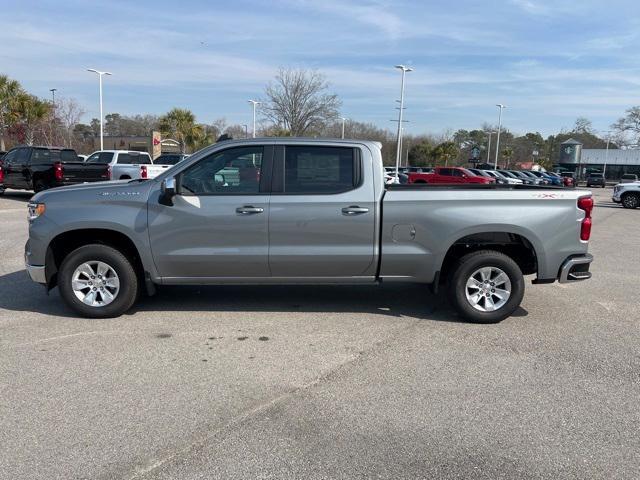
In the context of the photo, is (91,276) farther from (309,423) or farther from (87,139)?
(87,139)

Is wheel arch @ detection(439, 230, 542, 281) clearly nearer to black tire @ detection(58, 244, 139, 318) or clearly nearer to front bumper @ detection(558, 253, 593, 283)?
front bumper @ detection(558, 253, 593, 283)

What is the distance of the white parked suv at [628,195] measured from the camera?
2629cm

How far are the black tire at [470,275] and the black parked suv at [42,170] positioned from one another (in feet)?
48.4

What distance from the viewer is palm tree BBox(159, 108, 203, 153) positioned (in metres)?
55.4

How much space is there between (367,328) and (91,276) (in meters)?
3.03

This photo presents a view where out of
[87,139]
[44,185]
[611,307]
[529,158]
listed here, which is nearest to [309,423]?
[611,307]

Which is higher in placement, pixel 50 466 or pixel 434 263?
pixel 434 263

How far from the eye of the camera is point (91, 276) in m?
5.70

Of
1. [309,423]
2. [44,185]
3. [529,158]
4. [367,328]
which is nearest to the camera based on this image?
[309,423]

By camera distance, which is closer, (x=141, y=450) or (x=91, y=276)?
(x=141, y=450)

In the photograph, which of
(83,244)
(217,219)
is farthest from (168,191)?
(83,244)

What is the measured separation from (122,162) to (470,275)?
1740cm

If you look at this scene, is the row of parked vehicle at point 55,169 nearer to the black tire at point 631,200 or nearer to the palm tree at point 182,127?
the black tire at point 631,200

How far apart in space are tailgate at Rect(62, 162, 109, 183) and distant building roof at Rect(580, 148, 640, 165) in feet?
252
